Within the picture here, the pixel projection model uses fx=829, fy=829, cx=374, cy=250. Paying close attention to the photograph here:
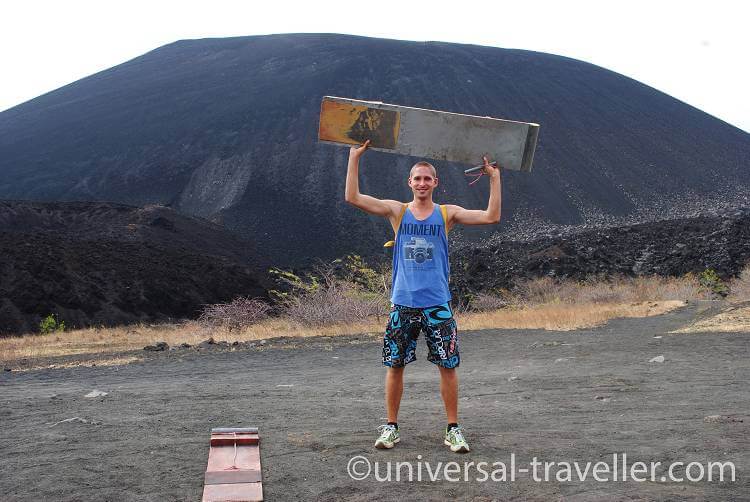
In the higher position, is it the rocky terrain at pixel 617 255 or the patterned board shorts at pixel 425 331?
the patterned board shorts at pixel 425 331

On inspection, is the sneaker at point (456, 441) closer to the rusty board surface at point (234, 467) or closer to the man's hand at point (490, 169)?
the rusty board surface at point (234, 467)

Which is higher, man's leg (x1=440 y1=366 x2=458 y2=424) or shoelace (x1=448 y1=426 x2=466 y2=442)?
man's leg (x1=440 y1=366 x2=458 y2=424)

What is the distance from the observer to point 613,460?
181 inches

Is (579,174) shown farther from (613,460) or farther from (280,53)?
(613,460)

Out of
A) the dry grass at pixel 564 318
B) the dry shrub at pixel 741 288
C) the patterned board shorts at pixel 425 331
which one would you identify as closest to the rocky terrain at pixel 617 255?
the dry shrub at pixel 741 288

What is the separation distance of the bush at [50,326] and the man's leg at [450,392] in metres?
20.9

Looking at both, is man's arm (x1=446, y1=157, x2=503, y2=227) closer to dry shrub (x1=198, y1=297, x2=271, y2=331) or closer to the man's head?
the man's head

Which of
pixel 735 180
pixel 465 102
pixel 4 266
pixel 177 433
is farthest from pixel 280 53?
pixel 177 433

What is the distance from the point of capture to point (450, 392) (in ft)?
16.4

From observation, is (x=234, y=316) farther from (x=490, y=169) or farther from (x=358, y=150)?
(x=490, y=169)

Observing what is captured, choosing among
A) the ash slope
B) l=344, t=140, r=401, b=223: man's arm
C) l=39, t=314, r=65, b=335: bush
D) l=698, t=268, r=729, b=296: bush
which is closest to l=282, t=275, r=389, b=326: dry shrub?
l=39, t=314, r=65, b=335: bush

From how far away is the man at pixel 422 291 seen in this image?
486 centimetres

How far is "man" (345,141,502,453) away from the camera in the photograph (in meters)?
4.86

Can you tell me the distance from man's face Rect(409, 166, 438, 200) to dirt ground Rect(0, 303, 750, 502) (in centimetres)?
152
